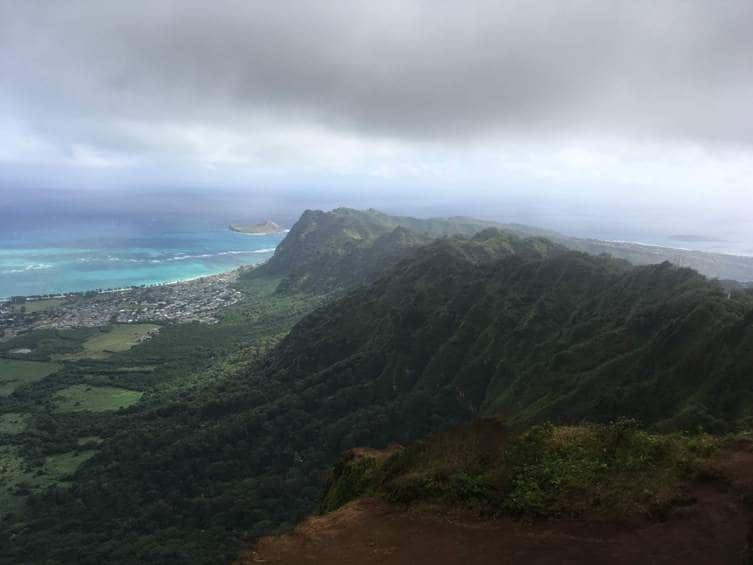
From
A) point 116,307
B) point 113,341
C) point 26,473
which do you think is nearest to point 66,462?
point 26,473

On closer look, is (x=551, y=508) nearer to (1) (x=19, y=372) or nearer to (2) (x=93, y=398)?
(2) (x=93, y=398)

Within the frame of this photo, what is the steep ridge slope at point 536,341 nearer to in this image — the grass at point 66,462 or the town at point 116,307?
the grass at point 66,462

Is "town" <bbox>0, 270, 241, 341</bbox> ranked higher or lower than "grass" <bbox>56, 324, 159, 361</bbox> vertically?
higher

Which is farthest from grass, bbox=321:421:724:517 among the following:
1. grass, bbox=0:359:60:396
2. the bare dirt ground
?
grass, bbox=0:359:60:396

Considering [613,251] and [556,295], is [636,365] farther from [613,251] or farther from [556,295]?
[613,251]

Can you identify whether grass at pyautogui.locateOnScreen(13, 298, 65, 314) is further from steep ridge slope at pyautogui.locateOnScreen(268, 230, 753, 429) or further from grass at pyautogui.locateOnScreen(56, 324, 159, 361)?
steep ridge slope at pyautogui.locateOnScreen(268, 230, 753, 429)

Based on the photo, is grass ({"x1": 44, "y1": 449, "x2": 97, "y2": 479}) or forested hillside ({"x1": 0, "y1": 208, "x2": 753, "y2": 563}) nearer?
forested hillside ({"x1": 0, "y1": 208, "x2": 753, "y2": 563})

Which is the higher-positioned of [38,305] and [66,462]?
[38,305]
